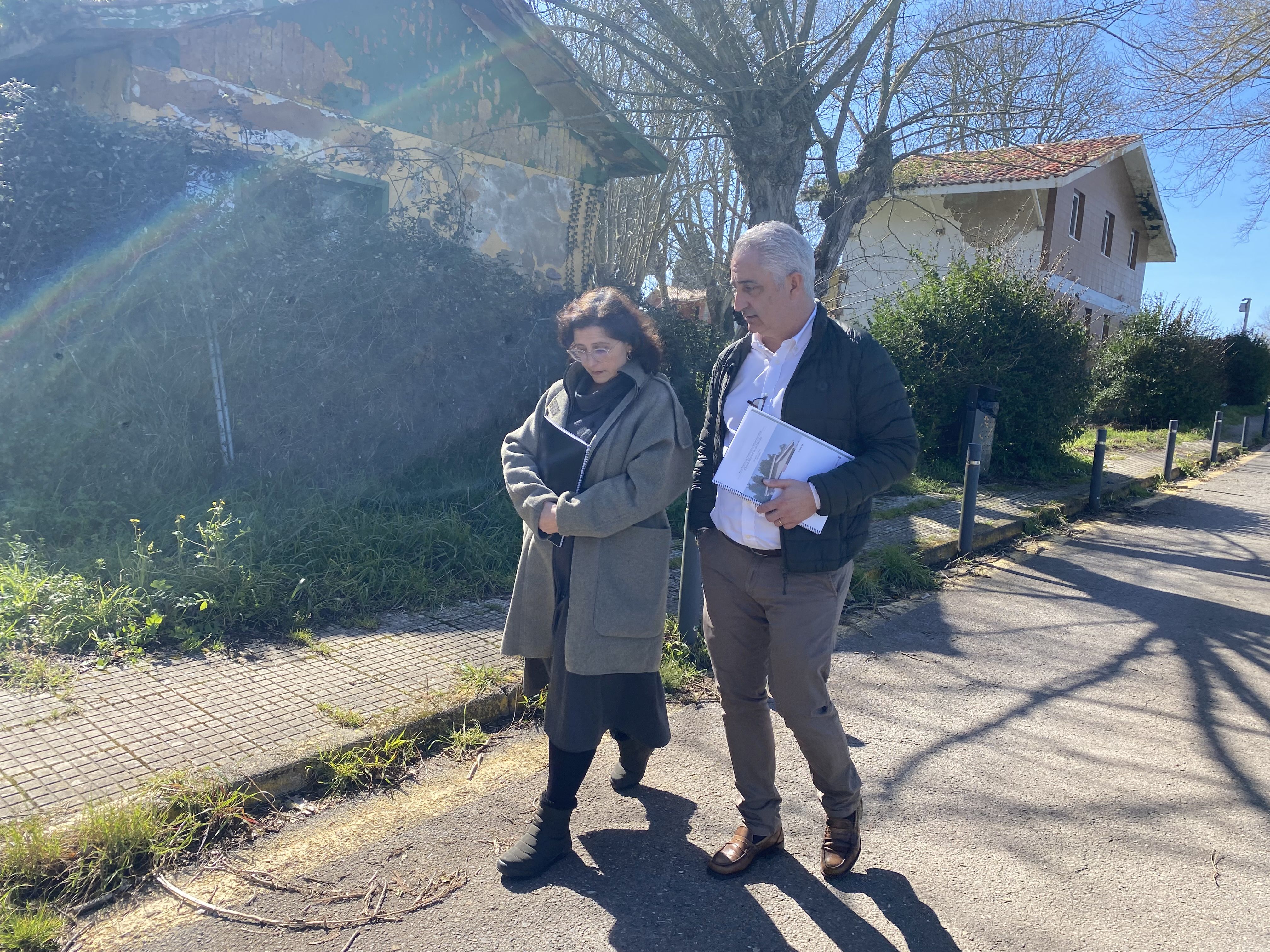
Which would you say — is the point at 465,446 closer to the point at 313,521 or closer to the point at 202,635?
the point at 313,521

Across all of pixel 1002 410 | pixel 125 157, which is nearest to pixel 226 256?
pixel 125 157

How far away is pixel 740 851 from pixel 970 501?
5.31 metres

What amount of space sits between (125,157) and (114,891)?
497 cm

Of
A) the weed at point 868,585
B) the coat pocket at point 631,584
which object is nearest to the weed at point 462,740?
the coat pocket at point 631,584

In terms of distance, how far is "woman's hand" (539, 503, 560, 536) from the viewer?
2.80 m

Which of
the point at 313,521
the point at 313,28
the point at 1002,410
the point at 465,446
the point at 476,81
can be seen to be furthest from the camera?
the point at 1002,410

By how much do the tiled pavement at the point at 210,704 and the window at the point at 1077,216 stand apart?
22676mm

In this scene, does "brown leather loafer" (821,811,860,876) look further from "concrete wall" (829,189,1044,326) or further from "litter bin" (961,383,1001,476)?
"concrete wall" (829,189,1044,326)

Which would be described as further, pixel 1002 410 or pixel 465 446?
pixel 1002 410

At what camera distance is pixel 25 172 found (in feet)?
18.2

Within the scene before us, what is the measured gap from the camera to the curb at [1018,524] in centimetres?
728

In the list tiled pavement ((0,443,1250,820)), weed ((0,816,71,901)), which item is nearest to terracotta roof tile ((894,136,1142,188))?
tiled pavement ((0,443,1250,820))

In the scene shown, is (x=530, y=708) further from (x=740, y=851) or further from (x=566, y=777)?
(x=740, y=851)

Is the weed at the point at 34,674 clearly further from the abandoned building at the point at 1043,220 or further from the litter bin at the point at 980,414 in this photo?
the abandoned building at the point at 1043,220
